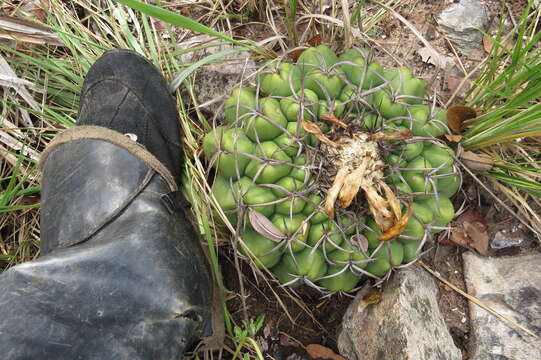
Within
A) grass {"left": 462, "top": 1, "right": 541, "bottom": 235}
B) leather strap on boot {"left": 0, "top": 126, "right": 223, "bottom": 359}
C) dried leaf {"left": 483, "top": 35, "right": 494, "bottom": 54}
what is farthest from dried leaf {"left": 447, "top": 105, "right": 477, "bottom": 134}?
leather strap on boot {"left": 0, "top": 126, "right": 223, "bottom": 359}

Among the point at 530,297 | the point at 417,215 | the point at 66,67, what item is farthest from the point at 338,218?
the point at 66,67

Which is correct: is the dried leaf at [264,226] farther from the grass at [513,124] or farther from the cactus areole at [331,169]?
the grass at [513,124]

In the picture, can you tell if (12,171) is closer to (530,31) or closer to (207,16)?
(207,16)

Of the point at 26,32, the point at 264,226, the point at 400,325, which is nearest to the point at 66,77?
the point at 26,32

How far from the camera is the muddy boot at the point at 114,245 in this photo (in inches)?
40.2

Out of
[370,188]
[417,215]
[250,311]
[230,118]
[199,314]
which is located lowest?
[250,311]

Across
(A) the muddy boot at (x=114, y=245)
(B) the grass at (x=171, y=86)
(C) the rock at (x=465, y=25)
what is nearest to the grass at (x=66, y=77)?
(B) the grass at (x=171, y=86)

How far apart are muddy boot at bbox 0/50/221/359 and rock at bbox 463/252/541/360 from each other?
79cm

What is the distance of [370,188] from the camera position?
112cm

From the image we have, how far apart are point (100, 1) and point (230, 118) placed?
0.96 meters

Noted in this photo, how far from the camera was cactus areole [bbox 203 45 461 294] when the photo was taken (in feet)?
3.71

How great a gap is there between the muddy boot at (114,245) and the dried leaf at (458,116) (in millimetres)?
855

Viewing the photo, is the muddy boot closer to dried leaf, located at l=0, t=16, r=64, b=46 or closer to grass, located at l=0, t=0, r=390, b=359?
grass, located at l=0, t=0, r=390, b=359

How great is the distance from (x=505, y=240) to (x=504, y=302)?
0.76ft
